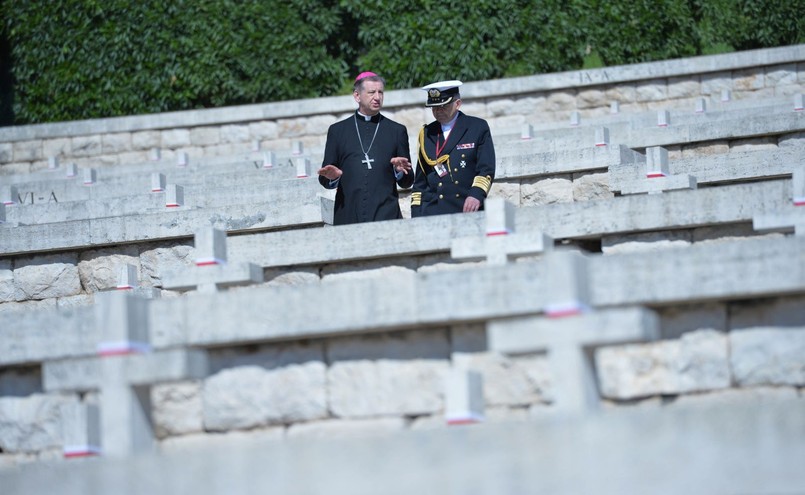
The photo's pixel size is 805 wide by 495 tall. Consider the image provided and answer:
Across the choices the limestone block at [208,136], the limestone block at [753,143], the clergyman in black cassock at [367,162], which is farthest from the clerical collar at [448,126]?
the limestone block at [208,136]

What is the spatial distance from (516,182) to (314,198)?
2107 millimetres

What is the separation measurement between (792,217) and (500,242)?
1494 mm

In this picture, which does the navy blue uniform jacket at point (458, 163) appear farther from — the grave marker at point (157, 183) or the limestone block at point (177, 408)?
the limestone block at point (177, 408)

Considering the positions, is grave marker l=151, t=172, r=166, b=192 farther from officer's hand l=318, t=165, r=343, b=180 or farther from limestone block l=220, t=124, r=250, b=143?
limestone block l=220, t=124, r=250, b=143

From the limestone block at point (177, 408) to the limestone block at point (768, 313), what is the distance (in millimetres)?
2313

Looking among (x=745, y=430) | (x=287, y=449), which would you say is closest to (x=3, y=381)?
(x=287, y=449)

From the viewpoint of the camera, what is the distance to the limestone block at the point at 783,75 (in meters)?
15.2

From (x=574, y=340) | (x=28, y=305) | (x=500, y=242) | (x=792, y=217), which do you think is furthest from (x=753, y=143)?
(x=574, y=340)

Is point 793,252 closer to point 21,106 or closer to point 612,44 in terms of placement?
point 612,44

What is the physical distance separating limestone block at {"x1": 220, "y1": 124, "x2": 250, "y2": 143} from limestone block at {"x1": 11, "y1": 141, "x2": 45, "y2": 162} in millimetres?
2081

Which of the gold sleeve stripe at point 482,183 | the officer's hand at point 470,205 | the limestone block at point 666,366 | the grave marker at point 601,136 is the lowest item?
the limestone block at point 666,366

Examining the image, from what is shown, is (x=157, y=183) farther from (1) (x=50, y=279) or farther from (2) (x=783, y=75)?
(2) (x=783, y=75)

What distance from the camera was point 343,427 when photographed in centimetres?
595

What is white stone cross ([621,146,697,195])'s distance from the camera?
8.97 m
